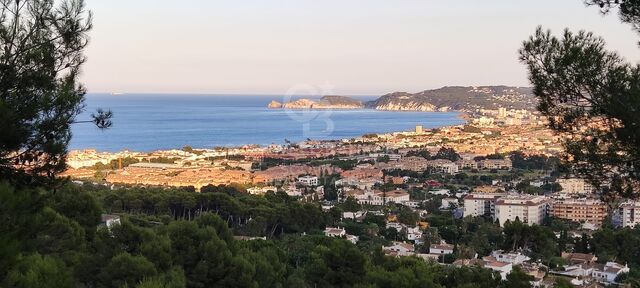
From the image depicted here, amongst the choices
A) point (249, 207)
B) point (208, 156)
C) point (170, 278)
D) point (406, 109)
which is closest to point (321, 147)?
point (208, 156)

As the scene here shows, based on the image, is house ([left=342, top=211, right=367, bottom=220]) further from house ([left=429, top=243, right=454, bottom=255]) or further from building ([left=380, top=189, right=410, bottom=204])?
house ([left=429, top=243, right=454, bottom=255])

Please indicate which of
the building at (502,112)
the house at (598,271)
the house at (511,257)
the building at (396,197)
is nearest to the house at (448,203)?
the building at (396,197)

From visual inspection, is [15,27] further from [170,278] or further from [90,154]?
[90,154]

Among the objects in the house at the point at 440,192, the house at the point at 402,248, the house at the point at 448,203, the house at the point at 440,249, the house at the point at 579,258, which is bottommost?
the house at the point at 440,192

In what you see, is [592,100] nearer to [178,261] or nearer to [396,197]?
[178,261]

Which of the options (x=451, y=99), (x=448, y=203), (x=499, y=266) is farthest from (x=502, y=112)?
(x=499, y=266)

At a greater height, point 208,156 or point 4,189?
point 4,189

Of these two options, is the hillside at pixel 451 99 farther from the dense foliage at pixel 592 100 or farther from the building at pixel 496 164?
the dense foliage at pixel 592 100
